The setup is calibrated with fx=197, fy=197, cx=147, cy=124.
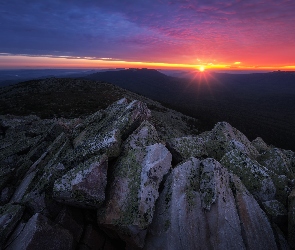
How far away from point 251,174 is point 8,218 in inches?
497

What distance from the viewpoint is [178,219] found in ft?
28.7

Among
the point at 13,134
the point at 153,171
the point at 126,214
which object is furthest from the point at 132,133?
the point at 13,134

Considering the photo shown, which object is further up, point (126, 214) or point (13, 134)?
point (126, 214)

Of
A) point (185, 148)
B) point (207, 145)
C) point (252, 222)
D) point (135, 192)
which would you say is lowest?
point (252, 222)

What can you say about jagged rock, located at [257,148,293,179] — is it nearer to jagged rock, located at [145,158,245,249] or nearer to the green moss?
jagged rock, located at [145,158,245,249]

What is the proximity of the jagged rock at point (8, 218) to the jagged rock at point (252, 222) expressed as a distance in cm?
1040

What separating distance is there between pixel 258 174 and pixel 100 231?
30.0ft

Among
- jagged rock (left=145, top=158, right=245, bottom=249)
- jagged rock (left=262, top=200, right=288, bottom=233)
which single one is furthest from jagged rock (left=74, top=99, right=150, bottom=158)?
jagged rock (left=262, top=200, right=288, bottom=233)

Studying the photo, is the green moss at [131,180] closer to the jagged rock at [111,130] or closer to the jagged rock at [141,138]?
the jagged rock at [141,138]

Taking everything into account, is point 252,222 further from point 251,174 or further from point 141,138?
point 141,138

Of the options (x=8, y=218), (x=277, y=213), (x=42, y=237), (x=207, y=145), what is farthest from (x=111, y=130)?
(x=277, y=213)

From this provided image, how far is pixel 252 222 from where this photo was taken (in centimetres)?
921

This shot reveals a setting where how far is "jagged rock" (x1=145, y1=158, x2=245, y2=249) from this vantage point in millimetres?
8414

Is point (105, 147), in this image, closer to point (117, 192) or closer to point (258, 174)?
point (117, 192)
